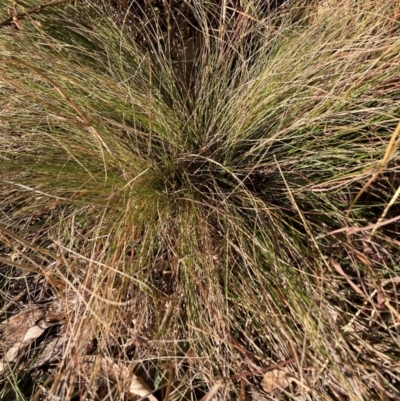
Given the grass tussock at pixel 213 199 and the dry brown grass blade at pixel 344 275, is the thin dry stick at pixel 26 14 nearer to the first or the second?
the grass tussock at pixel 213 199

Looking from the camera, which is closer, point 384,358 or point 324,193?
point 384,358

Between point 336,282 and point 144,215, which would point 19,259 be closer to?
point 144,215

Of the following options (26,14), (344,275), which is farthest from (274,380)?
(26,14)

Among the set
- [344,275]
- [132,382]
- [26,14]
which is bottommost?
[132,382]

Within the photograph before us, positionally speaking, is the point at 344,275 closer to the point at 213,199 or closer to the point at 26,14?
the point at 213,199

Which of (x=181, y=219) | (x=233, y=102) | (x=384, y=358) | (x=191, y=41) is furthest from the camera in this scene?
(x=191, y=41)

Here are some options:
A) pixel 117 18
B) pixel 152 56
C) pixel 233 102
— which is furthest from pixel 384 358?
pixel 117 18
